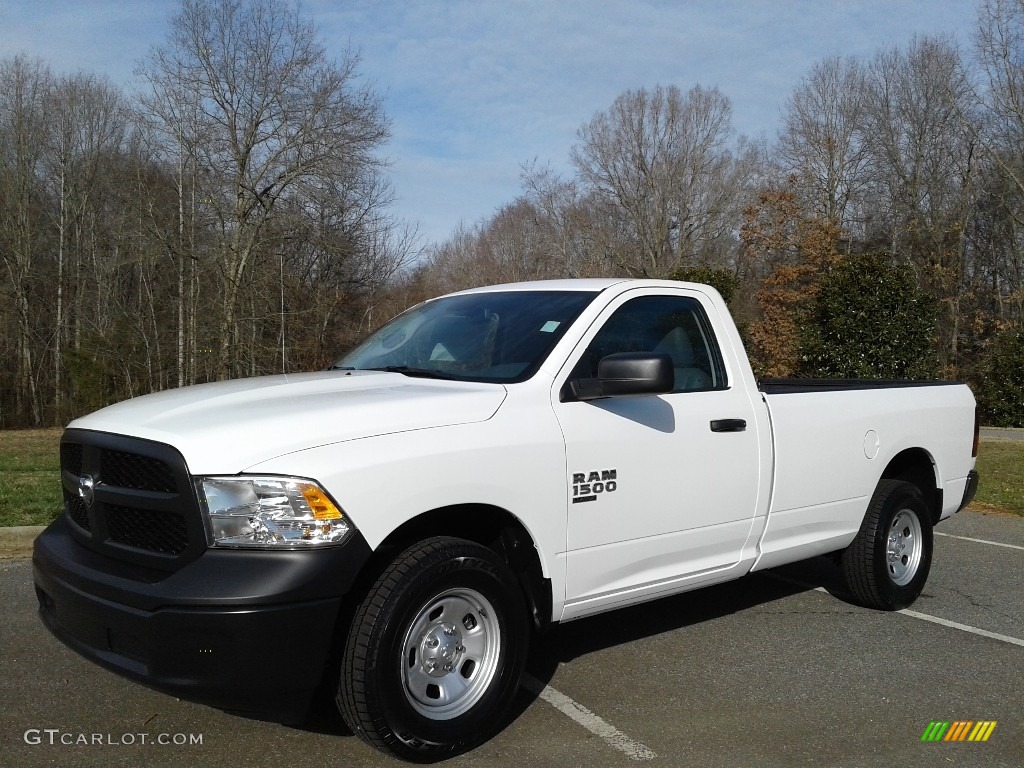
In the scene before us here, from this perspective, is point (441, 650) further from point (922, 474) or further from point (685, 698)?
point (922, 474)

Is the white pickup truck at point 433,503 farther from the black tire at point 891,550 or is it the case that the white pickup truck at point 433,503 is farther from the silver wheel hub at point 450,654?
the black tire at point 891,550

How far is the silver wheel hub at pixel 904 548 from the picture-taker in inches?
231

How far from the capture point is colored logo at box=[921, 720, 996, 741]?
13.0 feet

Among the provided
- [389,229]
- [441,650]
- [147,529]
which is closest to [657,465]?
[441,650]

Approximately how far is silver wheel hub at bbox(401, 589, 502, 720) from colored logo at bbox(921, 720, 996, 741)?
1916mm

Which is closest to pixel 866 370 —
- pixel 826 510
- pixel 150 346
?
pixel 826 510

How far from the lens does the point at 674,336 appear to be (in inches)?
192

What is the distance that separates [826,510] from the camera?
5312mm

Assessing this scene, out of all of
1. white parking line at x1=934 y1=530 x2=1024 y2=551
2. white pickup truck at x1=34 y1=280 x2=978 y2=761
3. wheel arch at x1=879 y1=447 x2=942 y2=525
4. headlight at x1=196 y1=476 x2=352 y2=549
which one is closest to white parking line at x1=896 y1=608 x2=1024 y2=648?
wheel arch at x1=879 y1=447 x2=942 y2=525

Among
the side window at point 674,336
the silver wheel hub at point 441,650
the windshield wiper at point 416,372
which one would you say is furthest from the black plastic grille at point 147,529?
the side window at point 674,336

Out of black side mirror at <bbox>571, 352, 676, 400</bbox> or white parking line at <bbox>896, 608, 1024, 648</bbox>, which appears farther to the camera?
white parking line at <bbox>896, 608, 1024, 648</bbox>

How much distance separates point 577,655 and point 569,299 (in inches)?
74.3

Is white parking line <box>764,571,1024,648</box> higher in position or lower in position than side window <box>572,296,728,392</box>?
lower

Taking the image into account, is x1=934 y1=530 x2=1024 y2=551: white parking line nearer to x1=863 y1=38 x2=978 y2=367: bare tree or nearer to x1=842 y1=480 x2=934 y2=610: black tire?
x1=842 y1=480 x2=934 y2=610: black tire
